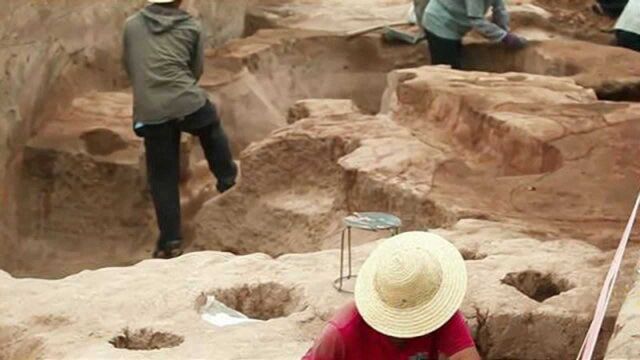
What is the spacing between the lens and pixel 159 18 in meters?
7.84

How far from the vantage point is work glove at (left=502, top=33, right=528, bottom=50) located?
33.2ft

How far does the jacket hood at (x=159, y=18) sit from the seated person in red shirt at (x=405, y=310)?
385 centimetres

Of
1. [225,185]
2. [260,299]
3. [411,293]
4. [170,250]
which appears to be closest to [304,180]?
[225,185]

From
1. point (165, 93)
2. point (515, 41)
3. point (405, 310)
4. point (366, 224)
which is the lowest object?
point (515, 41)

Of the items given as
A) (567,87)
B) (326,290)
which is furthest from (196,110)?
(326,290)

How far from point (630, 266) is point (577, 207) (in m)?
0.95

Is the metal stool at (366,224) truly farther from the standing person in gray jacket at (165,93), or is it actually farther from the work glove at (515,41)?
the work glove at (515,41)

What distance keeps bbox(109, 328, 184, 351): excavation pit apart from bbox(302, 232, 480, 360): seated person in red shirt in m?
0.91

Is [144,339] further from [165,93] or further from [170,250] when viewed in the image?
[170,250]

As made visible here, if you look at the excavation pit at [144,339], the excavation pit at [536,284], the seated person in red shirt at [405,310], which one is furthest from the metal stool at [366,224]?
the seated person in red shirt at [405,310]

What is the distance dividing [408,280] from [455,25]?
5.94m

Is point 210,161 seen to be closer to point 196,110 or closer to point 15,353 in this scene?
point 196,110

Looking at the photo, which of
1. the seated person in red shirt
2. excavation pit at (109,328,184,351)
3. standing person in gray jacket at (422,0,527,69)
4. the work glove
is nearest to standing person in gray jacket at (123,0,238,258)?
standing person in gray jacket at (422,0,527,69)

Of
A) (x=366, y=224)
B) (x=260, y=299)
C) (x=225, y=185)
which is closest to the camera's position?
(x=366, y=224)
